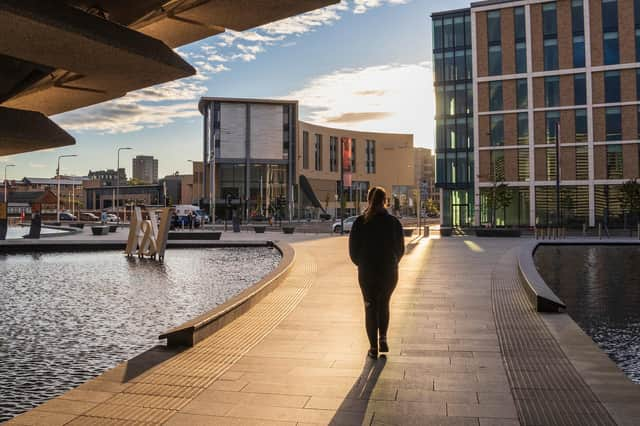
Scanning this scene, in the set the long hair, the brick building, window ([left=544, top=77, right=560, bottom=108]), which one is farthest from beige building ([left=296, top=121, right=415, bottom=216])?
the long hair

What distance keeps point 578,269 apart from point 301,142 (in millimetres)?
87068

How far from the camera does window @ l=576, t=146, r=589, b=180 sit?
1918 inches

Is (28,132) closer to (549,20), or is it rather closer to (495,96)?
(495,96)

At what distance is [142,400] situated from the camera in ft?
14.6

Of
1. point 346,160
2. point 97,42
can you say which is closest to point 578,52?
point 346,160

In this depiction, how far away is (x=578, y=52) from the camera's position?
49.0 m

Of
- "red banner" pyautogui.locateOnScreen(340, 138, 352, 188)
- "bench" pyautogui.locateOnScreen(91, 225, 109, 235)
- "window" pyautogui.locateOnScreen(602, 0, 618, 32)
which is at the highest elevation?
"window" pyautogui.locateOnScreen(602, 0, 618, 32)

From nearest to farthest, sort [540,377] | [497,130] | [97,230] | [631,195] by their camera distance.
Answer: [540,377]
[97,230]
[631,195]
[497,130]

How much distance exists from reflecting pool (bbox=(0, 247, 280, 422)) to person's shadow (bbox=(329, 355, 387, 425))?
8.64ft

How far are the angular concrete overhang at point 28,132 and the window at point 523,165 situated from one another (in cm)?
5063

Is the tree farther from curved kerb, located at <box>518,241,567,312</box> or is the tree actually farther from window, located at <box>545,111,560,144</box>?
curved kerb, located at <box>518,241,567,312</box>

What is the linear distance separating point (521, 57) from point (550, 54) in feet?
8.02

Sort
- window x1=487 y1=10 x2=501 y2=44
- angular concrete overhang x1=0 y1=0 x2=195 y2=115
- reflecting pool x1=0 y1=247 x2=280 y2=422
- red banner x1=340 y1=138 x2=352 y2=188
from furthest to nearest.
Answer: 1. window x1=487 y1=10 x2=501 y2=44
2. red banner x1=340 y1=138 x2=352 y2=188
3. reflecting pool x1=0 y1=247 x2=280 y2=422
4. angular concrete overhang x1=0 y1=0 x2=195 y2=115

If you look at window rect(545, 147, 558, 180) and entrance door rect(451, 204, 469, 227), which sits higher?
window rect(545, 147, 558, 180)
